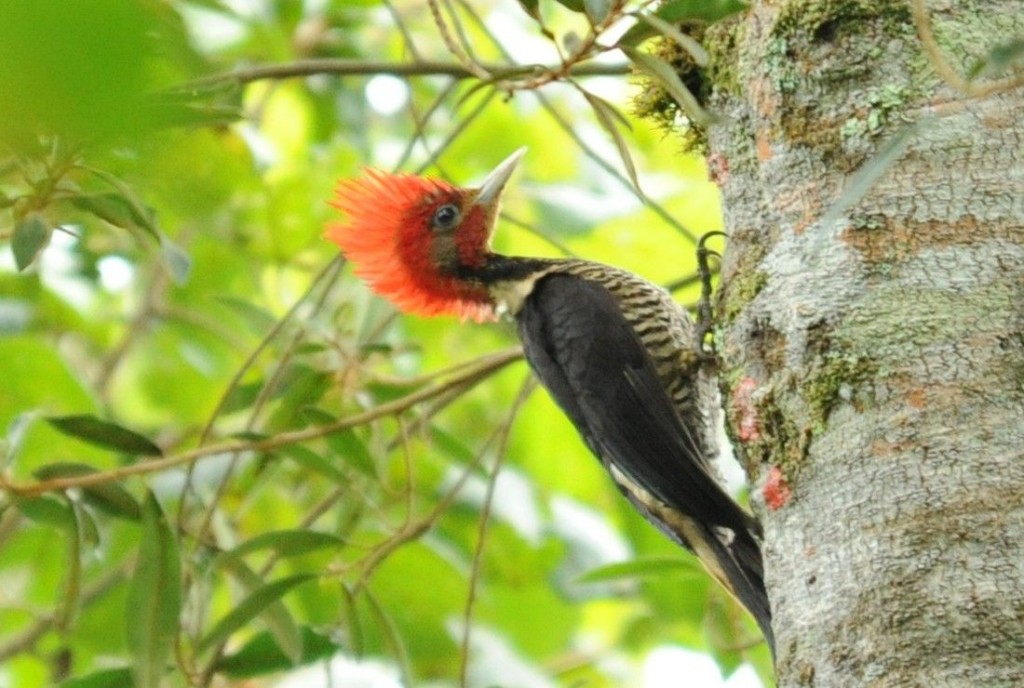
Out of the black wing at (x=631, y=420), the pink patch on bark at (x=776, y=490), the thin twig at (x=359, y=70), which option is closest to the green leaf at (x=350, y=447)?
the black wing at (x=631, y=420)

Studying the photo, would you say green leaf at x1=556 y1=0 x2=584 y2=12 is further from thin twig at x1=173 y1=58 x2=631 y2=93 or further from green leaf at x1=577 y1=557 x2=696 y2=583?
green leaf at x1=577 y1=557 x2=696 y2=583

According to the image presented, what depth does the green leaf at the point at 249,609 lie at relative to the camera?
107 inches

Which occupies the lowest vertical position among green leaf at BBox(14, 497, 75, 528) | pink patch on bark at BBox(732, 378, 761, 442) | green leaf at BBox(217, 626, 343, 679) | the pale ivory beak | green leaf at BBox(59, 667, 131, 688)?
green leaf at BBox(59, 667, 131, 688)

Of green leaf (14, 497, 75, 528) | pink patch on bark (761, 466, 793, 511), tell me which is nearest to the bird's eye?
green leaf (14, 497, 75, 528)

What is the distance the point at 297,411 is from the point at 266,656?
21.9 inches

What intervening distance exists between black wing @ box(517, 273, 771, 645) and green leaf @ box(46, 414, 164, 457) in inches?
37.6

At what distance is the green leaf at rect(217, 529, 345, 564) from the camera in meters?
2.85

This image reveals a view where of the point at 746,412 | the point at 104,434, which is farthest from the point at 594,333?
the point at 746,412

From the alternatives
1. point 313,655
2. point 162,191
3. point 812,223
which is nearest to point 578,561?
point 313,655

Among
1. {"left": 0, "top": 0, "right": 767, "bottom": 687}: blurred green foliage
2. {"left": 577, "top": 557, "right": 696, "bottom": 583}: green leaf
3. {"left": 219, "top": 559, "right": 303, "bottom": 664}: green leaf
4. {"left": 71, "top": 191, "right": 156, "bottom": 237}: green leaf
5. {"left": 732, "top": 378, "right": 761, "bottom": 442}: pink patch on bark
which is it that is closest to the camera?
{"left": 732, "top": 378, "right": 761, "bottom": 442}: pink patch on bark

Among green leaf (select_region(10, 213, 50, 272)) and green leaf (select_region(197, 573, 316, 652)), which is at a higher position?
green leaf (select_region(10, 213, 50, 272))

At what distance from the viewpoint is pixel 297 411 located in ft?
10.1

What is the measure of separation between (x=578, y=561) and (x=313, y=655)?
1675mm

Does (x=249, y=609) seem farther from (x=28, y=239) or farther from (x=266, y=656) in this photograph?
(x=28, y=239)
